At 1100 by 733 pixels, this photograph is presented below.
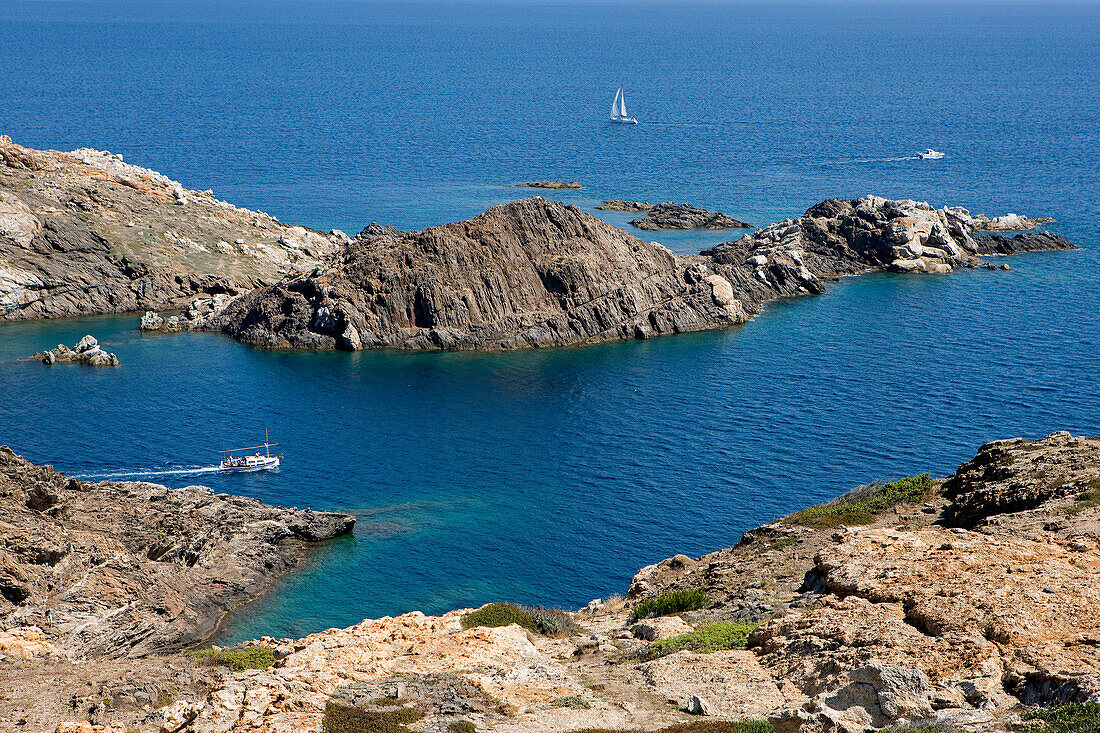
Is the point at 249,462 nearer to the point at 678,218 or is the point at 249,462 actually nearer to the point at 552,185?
the point at 678,218

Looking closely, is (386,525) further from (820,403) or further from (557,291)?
(557,291)

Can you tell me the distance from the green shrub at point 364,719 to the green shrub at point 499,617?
10.2 m

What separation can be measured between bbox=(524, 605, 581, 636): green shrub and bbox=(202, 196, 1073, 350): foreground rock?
72810 mm

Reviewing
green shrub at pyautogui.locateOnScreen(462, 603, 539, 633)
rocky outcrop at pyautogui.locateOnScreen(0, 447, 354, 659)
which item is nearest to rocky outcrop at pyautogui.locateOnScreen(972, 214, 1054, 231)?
rocky outcrop at pyautogui.locateOnScreen(0, 447, 354, 659)

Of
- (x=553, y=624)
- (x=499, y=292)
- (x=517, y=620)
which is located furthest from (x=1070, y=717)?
(x=499, y=292)

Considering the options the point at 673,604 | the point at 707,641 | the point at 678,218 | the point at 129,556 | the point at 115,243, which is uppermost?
the point at 678,218

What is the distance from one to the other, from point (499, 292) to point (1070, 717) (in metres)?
97.2

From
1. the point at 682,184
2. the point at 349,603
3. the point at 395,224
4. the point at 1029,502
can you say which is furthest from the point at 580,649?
the point at 682,184

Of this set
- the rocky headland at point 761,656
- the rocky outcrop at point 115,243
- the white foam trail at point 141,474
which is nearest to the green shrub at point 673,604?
the rocky headland at point 761,656

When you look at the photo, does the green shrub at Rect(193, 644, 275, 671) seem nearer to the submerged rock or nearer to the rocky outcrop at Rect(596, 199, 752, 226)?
the rocky outcrop at Rect(596, 199, 752, 226)

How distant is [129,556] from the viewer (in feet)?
190

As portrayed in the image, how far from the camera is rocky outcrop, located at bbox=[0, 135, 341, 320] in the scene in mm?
125375

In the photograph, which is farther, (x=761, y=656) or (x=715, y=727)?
(x=761, y=656)

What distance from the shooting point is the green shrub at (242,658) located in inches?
1585
